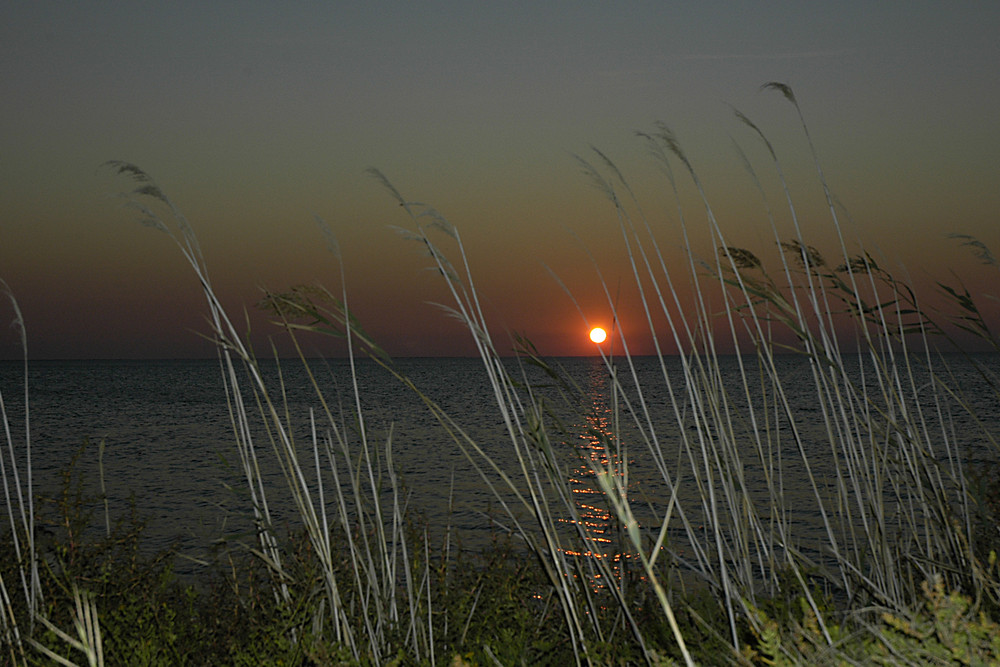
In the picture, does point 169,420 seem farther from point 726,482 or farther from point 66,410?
point 726,482

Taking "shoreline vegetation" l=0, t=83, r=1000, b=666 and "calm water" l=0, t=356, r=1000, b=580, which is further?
"calm water" l=0, t=356, r=1000, b=580

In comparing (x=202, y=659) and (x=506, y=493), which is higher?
(x=202, y=659)

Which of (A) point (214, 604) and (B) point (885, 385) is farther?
(A) point (214, 604)

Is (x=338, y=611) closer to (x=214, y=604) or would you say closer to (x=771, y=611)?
(x=771, y=611)

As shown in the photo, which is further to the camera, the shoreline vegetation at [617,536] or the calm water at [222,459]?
the calm water at [222,459]

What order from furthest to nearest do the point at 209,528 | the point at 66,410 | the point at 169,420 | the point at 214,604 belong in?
the point at 66,410, the point at 169,420, the point at 209,528, the point at 214,604

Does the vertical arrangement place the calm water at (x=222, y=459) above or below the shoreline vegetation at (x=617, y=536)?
below

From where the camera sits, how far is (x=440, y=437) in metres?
17.3

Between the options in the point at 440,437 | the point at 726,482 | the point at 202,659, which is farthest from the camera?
the point at 440,437

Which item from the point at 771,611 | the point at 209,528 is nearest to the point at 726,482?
the point at 771,611

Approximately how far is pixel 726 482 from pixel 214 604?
286 cm

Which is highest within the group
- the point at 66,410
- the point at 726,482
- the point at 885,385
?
the point at 885,385

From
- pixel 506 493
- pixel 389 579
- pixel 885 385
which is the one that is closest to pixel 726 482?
pixel 885 385

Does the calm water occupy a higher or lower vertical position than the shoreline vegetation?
lower
